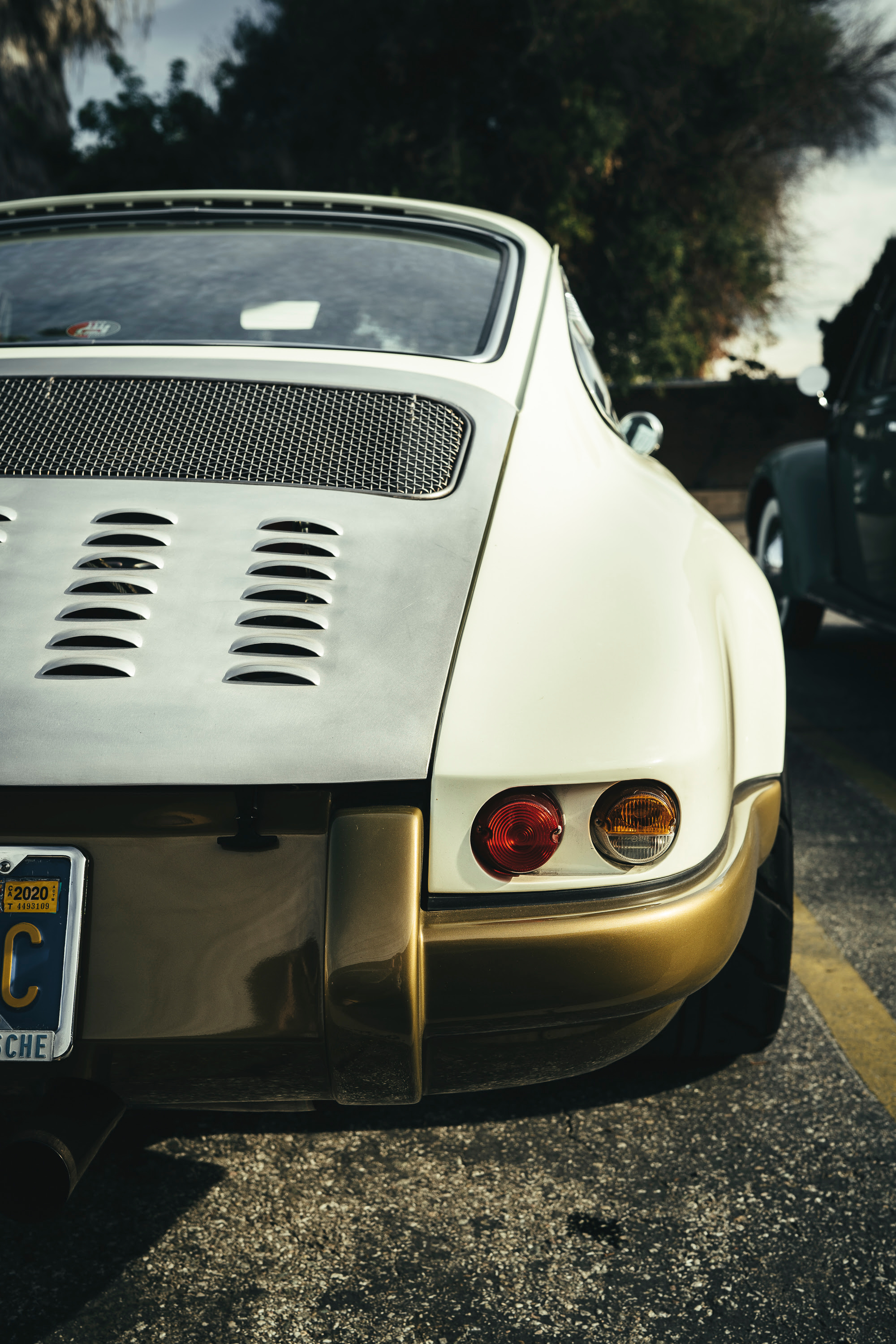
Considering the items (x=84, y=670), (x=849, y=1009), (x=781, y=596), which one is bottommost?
(x=781, y=596)

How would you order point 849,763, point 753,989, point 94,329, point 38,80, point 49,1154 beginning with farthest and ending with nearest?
point 38,80 < point 849,763 < point 94,329 < point 753,989 < point 49,1154

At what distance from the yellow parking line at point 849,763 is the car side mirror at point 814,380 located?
1.52 m

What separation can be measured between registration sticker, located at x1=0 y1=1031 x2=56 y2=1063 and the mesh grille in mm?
835

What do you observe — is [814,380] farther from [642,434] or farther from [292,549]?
[292,549]

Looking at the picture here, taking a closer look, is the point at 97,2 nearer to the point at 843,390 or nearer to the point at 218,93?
the point at 218,93

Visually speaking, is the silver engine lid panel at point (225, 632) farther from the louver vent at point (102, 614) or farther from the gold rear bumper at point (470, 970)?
the gold rear bumper at point (470, 970)

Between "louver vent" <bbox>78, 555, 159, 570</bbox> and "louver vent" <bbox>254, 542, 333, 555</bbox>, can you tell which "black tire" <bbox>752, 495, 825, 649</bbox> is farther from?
"louver vent" <bbox>78, 555, 159, 570</bbox>

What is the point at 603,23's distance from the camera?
634 inches

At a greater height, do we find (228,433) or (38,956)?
(228,433)

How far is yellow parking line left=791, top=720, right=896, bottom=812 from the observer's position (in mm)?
3793

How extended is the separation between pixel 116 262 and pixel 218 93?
66.8ft

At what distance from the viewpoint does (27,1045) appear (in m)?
1.33

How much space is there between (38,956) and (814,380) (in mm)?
4523

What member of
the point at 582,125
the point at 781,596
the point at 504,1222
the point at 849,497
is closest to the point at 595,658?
the point at 504,1222
